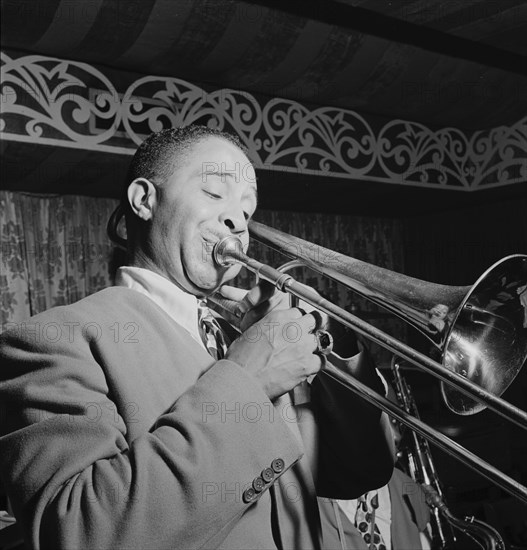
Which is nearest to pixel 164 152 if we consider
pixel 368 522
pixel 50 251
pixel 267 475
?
pixel 267 475

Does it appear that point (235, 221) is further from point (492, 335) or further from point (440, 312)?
point (492, 335)

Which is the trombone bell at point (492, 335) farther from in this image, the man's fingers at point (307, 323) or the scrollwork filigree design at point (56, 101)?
the scrollwork filigree design at point (56, 101)

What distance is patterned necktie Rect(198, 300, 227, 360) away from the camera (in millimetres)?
1216

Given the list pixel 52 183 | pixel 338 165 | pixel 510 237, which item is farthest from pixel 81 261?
A: pixel 510 237

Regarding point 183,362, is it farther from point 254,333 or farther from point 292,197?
point 292,197

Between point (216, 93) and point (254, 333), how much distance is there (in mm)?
2002

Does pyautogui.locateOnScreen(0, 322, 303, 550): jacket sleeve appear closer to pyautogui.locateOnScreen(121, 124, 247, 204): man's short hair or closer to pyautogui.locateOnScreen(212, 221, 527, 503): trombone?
pyautogui.locateOnScreen(212, 221, 527, 503): trombone

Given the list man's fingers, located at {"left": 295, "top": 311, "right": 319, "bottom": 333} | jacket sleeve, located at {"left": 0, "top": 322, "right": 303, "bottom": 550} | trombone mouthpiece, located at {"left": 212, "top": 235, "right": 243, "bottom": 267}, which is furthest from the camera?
trombone mouthpiece, located at {"left": 212, "top": 235, "right": 243, "bottom": 267}

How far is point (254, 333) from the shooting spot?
3.32 feet

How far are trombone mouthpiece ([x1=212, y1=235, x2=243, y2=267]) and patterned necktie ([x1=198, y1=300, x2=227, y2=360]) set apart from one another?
0.34ft

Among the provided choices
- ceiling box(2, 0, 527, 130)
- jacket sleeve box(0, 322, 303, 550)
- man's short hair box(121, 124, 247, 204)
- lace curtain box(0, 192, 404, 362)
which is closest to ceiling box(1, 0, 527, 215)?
ceiling box(2, 0, 527, 130)

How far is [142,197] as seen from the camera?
3.94ft

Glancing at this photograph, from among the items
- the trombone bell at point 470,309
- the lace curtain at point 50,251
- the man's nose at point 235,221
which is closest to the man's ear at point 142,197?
the man's nose at point 235,221

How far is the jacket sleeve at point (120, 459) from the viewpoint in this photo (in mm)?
844
